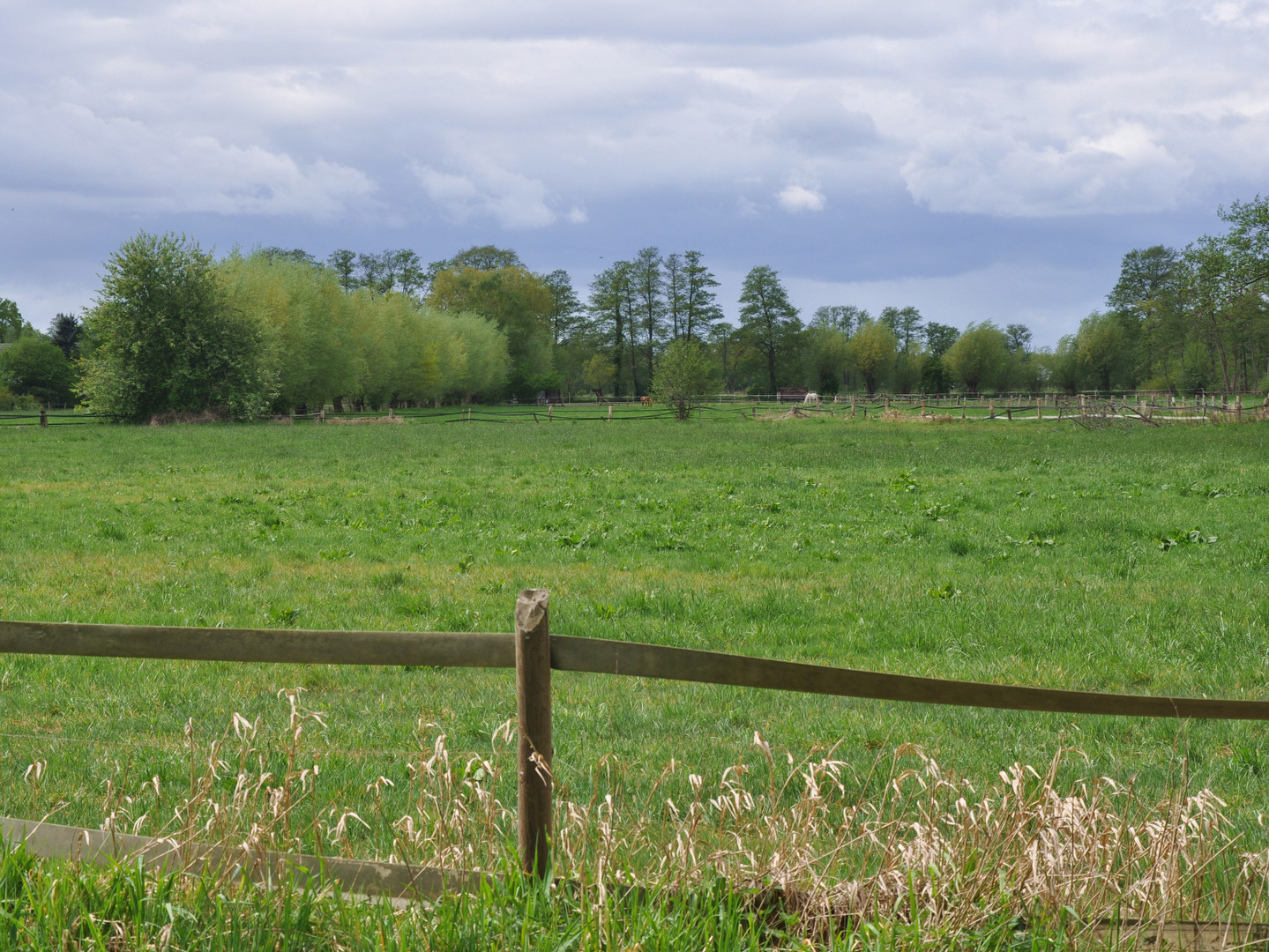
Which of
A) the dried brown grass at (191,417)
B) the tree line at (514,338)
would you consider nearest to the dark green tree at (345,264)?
the tree line at (514,338)

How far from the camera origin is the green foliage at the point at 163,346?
5159 cm

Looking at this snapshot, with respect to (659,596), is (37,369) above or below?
above

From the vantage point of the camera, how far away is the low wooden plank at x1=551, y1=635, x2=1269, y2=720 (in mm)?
3223

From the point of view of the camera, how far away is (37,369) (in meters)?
95.8

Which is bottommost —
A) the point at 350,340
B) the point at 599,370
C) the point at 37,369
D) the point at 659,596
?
the point at 659,596

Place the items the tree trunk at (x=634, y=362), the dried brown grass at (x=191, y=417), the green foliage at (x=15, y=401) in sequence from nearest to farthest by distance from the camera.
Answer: the dried brown grass at (x=191, y=417)
the green foliage at (x=15, y=401)
the tree trunk at (x=634, y=362)

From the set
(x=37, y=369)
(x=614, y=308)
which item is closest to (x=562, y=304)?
(x=614, y=308)

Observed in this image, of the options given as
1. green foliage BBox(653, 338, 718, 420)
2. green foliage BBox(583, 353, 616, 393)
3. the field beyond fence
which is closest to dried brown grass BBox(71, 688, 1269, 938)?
the field beyond fence

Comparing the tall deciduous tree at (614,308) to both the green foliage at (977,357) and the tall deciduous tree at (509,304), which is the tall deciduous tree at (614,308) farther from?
the green foliage at (977,357)

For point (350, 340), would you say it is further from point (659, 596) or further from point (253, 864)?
point (253, 864)

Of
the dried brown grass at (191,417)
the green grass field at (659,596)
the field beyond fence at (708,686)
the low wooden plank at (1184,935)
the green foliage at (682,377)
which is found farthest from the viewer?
the green foliage at (682,377)

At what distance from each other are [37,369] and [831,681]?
112 metres

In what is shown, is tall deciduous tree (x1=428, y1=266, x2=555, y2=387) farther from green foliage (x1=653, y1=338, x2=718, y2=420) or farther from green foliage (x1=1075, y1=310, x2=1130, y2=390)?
green foliage (x1=1075, y1=310, x2=1130, y2=390)

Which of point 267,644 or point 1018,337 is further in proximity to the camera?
point 1018,337
